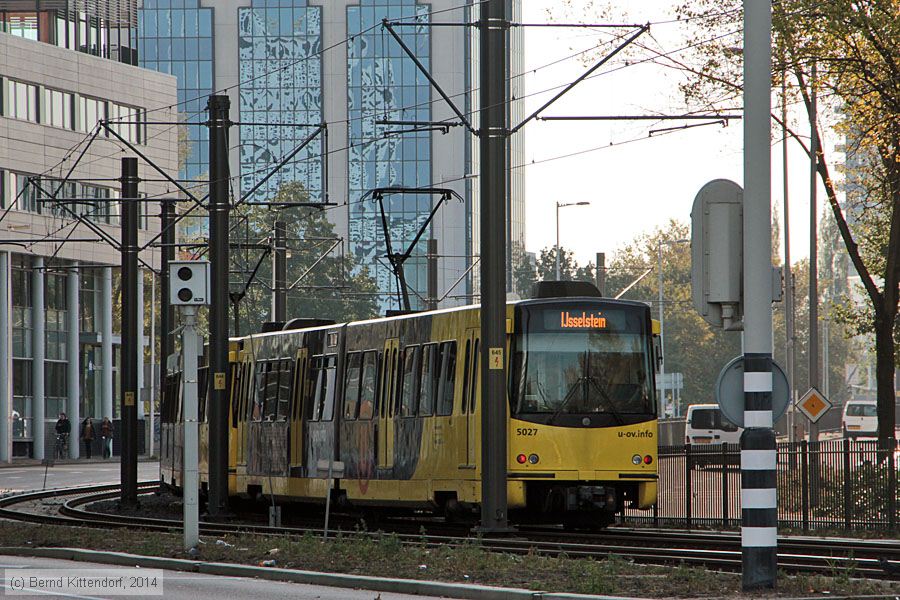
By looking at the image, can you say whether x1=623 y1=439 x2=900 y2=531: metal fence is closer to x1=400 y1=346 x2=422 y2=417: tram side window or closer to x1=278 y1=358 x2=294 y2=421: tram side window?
x1=400 y1=346 x2=422 y2=417: tram side window

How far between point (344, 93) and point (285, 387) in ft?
332

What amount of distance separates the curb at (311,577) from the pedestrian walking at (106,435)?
162 feet

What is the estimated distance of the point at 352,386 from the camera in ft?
85.3

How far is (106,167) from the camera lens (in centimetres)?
6862

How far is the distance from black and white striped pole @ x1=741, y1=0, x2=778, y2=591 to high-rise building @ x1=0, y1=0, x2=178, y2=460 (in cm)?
5079

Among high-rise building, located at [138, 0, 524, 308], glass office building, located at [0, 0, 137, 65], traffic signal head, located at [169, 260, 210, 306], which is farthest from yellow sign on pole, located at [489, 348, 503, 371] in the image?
high-rise building, located at [138, 0, 524, 308]

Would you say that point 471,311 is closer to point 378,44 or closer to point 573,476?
point 573,476

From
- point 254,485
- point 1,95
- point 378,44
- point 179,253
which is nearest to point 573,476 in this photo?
point 254,485

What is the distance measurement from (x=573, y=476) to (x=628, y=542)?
210 centimetres

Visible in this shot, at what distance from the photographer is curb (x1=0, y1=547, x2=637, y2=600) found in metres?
12.9

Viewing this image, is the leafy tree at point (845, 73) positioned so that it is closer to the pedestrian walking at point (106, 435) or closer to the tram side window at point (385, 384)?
the tram side window at point (385, 384)

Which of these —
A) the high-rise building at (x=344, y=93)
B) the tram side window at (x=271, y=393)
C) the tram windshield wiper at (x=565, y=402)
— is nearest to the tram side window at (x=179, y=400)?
the tram side window at (x=271, y=393)

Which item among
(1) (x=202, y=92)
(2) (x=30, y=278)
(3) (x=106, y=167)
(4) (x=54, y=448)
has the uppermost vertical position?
(1) (x=202, y=92)

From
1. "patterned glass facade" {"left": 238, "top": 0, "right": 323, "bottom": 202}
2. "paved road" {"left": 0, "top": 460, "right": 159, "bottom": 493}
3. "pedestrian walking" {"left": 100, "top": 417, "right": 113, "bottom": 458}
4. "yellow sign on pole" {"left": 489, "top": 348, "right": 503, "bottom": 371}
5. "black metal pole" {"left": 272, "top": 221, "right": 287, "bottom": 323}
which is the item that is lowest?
"paved road" {"left": 0, "top": 460, "right": 159, "bottom": 493}
